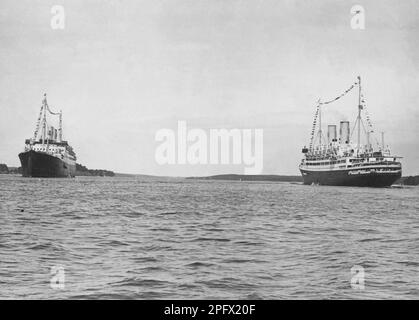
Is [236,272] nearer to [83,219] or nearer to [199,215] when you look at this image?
[83,219]

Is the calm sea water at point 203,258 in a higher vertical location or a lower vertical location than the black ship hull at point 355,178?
lower

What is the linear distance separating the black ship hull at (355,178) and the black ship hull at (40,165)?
2448 inches

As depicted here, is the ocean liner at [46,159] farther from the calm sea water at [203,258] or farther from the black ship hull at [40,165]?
the calm sea water at [203,258]

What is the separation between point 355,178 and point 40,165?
236ft

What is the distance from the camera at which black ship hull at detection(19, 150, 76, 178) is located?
12225 centimetres

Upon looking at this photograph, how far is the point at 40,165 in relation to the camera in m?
125

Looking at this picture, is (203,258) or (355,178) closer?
(203,258)

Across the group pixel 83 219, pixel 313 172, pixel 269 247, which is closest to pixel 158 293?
pixel 269 247

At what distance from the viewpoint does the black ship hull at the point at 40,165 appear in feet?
401

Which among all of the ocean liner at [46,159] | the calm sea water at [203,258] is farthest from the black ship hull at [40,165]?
the calm sea water at [203,258]

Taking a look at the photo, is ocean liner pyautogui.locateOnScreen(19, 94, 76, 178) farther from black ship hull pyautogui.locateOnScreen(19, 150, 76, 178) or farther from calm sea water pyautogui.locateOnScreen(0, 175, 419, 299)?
calm sea water pyautogui.locateOnScreen(0, 175, 419, 299)

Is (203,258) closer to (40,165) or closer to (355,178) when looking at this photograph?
(355,178)

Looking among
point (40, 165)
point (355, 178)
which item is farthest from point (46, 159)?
point (355, 178)
